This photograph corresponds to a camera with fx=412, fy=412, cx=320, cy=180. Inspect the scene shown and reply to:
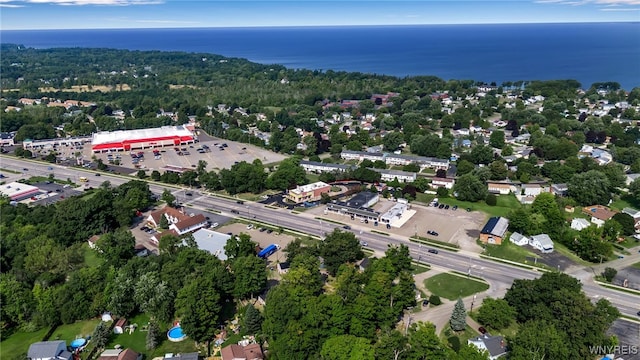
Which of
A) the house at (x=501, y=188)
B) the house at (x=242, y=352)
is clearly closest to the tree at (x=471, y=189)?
the house at (x=501, y=188)

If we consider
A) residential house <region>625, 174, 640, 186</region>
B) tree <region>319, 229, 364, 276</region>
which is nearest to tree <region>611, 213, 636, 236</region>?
residential house <region>625, 174, 640, 186</region>

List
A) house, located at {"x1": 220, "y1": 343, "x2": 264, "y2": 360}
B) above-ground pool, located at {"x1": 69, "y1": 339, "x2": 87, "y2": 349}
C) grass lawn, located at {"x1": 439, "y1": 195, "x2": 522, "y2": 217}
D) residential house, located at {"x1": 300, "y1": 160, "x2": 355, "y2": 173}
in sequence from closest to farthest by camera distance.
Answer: house, located at {"x1": 220, "y1": 343, "x2": 264, "y2": 360} < above-ground pool, located at {"x1": 69, "y1": 339, "x2": 87, "y2": 349} < grass lawn, located at {"x1": 439, "y1": 195, "x2": 522, "y2": 217} < residential house, located at {"x1": 300, "y1": 160, "x2": 355, "y2": 173}

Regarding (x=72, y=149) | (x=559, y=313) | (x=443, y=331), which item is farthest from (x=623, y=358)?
(x=72, y=149)

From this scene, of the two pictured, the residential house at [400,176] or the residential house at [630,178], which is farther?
the residential house at [400,176]

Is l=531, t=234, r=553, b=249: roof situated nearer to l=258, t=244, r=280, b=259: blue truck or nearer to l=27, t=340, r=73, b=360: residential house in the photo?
l=258, t=244, r=280, b=259: blue truck

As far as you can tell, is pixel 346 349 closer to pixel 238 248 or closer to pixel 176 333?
pixel 176 333

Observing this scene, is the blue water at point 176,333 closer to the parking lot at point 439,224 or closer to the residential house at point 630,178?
the parking lot at point 439,224

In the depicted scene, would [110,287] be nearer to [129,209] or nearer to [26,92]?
[129,209]
